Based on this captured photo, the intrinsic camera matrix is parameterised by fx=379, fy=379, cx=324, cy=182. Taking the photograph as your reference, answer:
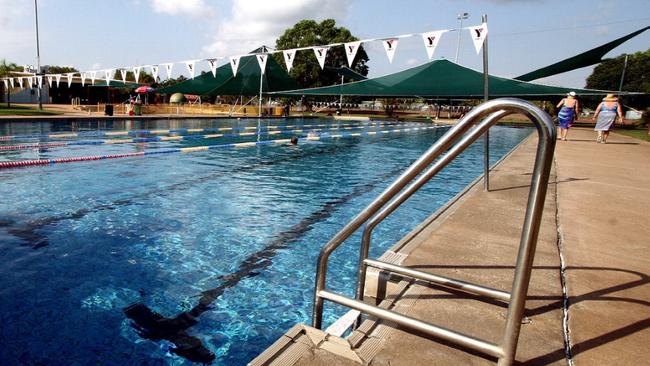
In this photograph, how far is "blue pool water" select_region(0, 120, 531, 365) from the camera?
276cm

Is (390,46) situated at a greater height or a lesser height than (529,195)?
greater

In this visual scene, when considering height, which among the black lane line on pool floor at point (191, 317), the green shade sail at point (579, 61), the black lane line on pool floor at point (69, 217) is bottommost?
the black lane line on pool floor at point (191, 317)

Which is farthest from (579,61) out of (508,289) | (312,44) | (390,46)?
(312,44)

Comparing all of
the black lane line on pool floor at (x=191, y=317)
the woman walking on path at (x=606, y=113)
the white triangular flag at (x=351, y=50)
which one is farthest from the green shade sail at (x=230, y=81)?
the black lane line on pool floor at (x=191, y=317)

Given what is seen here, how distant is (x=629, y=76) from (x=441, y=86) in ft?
181

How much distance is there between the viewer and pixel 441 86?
84.9 ft

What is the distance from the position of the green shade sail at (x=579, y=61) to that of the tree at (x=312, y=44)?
24822mm

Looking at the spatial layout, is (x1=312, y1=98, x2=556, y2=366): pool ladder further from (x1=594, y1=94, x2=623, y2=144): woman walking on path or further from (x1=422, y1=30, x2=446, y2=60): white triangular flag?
(x1=594, y1=94, x2=623, y2=144): woman walking on path

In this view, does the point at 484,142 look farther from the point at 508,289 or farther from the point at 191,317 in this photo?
the point at 191,317

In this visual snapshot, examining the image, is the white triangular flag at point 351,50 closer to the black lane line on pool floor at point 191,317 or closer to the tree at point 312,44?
the black lane line on pool floor at point 191,317

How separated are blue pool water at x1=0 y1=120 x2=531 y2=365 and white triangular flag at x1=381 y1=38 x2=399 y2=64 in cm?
463

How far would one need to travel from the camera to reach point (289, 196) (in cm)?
690

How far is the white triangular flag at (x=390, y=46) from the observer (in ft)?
36.2

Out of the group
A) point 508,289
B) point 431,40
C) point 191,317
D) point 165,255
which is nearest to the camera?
point 508,289
